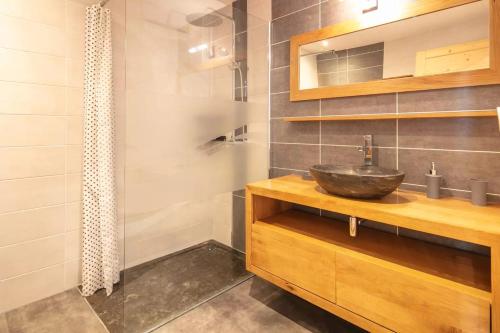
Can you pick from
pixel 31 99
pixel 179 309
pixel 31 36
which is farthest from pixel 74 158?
pixel 179 309

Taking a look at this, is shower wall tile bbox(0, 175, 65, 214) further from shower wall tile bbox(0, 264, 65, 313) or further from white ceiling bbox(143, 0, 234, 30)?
white ceiling bbox(143, 0, 234, 30)

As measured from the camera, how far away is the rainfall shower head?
1.63 meters

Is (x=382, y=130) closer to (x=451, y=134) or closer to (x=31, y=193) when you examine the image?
(x=451, y=134)

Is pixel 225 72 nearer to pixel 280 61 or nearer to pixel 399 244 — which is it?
pixel 280 61

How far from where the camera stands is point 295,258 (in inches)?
57.5

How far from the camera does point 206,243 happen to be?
2.43 m

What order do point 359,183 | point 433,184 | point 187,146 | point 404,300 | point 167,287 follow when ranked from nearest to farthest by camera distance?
point 404,300
point 359,183
point 433,184
point 187,146
point 167,287

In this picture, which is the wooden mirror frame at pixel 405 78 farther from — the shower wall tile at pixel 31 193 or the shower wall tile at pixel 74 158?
the shower wall tile at pixel 31 193

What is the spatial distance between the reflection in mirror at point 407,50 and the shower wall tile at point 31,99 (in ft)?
5.53

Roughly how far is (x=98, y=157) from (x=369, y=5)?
1.96 m

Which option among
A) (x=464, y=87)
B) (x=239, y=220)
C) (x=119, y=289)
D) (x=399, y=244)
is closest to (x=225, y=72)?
(x=239, y=220)

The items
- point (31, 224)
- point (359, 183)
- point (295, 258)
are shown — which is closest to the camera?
point (359, 183)

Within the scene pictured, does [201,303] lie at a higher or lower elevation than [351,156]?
lower

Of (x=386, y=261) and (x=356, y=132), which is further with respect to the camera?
(x=356, y=132)
